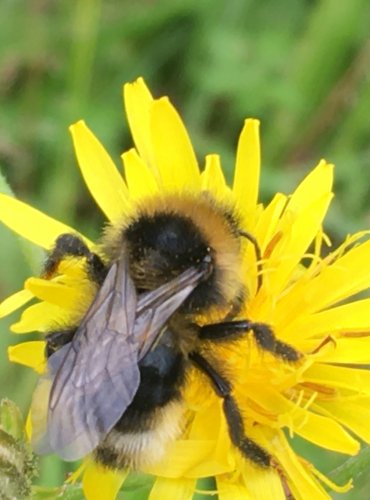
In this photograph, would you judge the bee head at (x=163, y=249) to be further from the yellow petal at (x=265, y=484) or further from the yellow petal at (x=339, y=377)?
the yellow petal at (x=265, y=484)

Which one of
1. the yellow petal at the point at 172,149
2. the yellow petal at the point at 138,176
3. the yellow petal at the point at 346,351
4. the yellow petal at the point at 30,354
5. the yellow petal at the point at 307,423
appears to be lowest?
the yellow petal at the point at 307,423

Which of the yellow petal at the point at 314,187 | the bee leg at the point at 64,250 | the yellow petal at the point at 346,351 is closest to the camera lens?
the yellow petal at the point at 346,351

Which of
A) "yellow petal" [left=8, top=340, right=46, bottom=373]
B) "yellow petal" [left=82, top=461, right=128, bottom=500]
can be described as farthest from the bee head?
"yellow petal" [left=82, top=461, right=128, bottom=500]

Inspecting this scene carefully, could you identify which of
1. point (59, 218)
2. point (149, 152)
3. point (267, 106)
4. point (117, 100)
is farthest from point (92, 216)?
point (149, 152)

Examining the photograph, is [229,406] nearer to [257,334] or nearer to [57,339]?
→ [257,334]

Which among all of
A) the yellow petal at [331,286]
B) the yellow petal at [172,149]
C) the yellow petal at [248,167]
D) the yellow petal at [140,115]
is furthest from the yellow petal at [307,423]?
the yellow petal at [140,115]

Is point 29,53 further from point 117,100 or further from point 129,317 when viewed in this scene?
point 129,317
